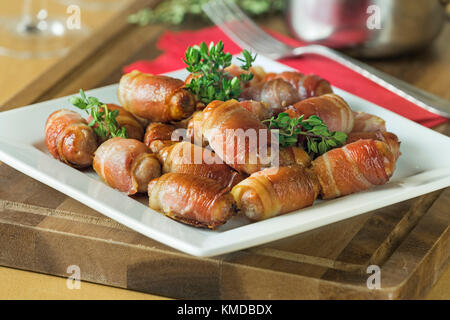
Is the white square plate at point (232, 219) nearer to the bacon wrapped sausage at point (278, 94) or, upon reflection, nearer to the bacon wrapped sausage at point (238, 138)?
the bacon wrapped sausage at point (238, 138)

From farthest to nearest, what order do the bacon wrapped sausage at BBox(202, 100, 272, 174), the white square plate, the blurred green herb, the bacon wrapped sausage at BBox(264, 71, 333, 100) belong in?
the blurred green herb < the bacon wrapped sausage at BBox(264, 71, 333, 100) < the bacon wrapped sausage at BBox(202, 100, 272, 174) < the white square plate

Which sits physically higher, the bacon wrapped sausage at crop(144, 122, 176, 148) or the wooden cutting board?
the bacon wrapped sausage at crop(144, 122, 176, 148)

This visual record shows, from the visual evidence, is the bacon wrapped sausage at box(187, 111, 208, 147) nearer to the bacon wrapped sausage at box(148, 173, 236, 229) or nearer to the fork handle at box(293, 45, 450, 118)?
the bacon wrapped sausage at box(148, 173, 236, 229)

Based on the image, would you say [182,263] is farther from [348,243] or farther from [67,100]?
[67,100]

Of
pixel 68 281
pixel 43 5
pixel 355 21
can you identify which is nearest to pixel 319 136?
pixel 68 281

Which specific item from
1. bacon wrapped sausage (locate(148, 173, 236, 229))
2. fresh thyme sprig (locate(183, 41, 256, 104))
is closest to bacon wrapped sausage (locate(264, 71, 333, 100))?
fresh thyme sprig (locate(183, 41, 256, 104))

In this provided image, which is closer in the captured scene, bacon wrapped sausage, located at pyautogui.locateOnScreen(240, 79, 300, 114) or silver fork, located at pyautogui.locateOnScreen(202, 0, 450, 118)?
bacon wrapped sausage, located at pyautogui.locateOnScreen(240, 79, 300, 114)
